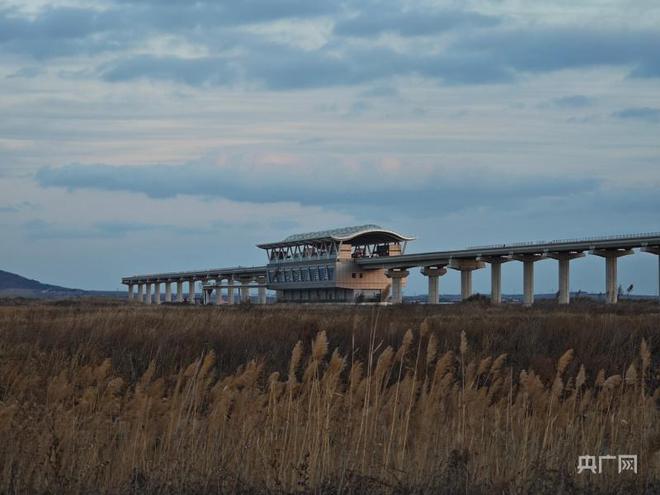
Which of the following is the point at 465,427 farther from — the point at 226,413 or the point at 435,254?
the point at 435,254

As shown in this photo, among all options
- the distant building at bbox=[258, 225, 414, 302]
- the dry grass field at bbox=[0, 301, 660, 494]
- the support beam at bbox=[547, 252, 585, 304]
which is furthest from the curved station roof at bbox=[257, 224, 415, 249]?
the dry grass field at bbox=[0, 301, 660, 494]

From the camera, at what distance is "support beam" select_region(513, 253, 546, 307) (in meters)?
74.0

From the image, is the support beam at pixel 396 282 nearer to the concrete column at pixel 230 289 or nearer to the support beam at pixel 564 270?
the support beam at pixel 564 270

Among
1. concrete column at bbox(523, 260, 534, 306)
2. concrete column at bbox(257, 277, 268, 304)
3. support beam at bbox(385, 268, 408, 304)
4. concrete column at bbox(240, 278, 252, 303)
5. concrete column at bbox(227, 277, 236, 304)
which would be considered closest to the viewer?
concrete column at bbox(523, 260, 534, 306)

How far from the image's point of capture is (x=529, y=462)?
31.7 ft

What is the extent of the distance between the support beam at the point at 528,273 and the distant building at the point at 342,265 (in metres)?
21.9

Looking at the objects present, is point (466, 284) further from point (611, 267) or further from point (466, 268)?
point (611, 267)

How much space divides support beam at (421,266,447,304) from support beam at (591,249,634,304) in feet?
65.7

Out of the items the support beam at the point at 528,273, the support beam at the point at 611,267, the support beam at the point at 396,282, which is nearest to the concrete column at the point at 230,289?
the support beam at the point at 396,282

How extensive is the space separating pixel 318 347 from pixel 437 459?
167 centimetres

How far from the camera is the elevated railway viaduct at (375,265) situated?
6650cm

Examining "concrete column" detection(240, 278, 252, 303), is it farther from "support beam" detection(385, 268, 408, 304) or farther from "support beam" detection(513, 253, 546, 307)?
"support beam" detection(513, 253, 546, 307)

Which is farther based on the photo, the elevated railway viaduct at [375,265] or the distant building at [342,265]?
the distant building at [342,265]

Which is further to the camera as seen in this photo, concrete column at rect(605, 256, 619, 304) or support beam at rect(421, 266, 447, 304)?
support beam at rect(421, 266, 447, 304)
